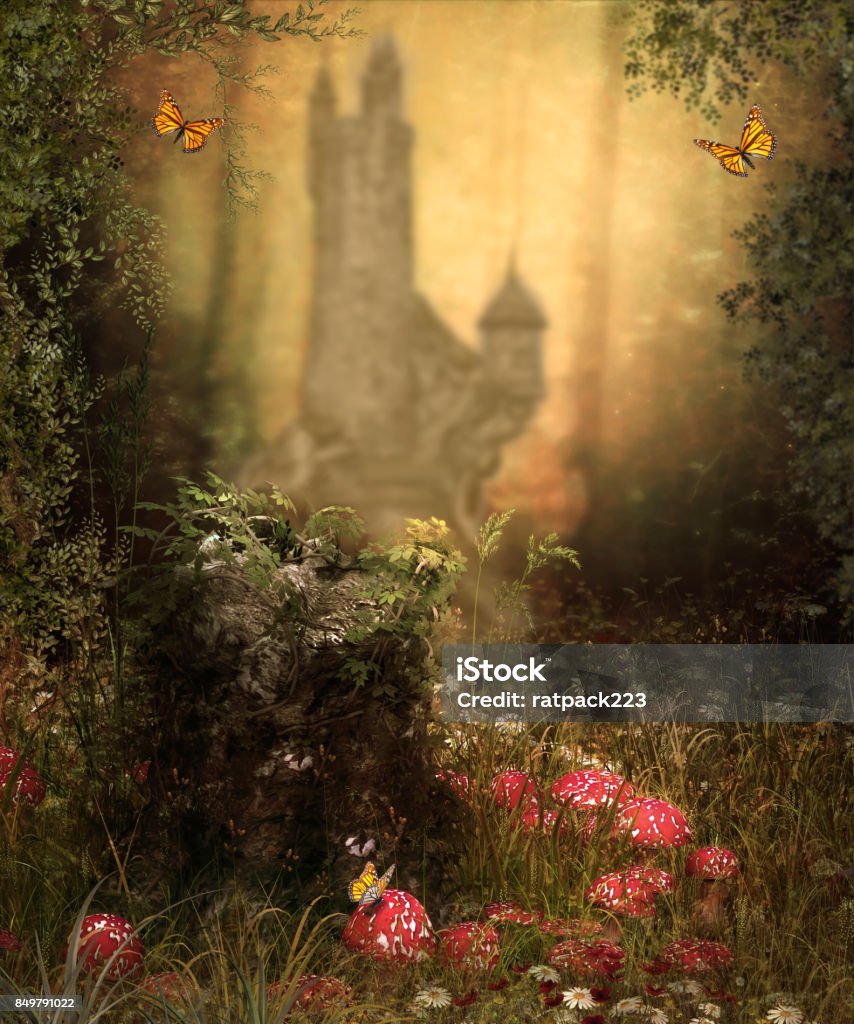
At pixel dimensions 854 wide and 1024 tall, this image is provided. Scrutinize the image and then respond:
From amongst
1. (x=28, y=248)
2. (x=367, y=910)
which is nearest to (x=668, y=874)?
(x=367, y=910)

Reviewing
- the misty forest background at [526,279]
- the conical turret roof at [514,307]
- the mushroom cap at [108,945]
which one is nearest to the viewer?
the mushroom cap at [108,945]

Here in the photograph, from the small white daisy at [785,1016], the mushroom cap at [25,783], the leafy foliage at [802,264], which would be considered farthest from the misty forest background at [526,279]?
the small white daisy at [785,1016]

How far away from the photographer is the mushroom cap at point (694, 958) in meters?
2.63

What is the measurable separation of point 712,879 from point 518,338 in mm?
2385

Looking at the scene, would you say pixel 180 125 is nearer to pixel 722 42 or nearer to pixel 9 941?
pixel 722 42

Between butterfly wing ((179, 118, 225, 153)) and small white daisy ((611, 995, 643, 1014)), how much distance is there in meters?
3.15

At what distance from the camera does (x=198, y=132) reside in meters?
4.21

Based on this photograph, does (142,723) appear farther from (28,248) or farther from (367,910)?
(28,248)

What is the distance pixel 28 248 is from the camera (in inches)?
169

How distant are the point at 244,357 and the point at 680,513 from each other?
1853 mm

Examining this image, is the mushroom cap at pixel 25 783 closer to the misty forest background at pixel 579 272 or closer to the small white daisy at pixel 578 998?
the misty forest background at pixel 579 272

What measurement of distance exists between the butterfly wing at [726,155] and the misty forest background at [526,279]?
7 cm
